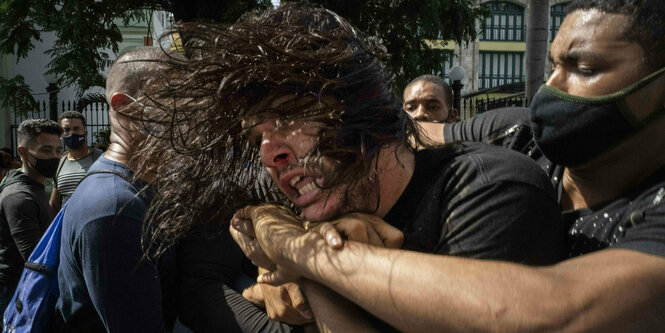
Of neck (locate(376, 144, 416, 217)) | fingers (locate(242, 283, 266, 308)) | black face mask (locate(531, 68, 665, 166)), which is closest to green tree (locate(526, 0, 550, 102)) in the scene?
black face mask (locate(531, 68, 665, 166))

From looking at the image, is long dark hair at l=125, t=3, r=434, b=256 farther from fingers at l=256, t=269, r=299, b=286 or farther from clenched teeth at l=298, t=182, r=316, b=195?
fingers at l=256, t=269, r=299, b=286

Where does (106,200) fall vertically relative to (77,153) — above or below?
above

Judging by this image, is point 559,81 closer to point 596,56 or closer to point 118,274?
point 596,56

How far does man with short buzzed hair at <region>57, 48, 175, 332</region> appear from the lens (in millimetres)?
2088

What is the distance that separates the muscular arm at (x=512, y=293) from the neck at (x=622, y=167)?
1.52 ft

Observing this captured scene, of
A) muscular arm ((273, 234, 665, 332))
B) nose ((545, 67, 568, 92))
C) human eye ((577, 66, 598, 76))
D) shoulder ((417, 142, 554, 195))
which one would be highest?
human eye ((577, 66, 598, 76))

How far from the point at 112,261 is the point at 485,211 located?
138 centimetres

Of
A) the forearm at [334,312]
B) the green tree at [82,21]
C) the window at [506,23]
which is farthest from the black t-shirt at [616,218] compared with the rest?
the window at [506,23]

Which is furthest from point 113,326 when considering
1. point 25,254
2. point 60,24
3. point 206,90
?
point 60,24

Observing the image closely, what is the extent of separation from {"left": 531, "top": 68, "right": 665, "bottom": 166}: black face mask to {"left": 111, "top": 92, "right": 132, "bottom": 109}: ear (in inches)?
64.8

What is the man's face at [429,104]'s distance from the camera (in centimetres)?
541

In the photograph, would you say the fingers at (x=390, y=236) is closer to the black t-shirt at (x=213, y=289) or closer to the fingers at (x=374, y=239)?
the fingers at (x=374, y=239)

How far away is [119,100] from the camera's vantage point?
2.46 metres

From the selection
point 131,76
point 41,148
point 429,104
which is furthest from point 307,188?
point 41,148
